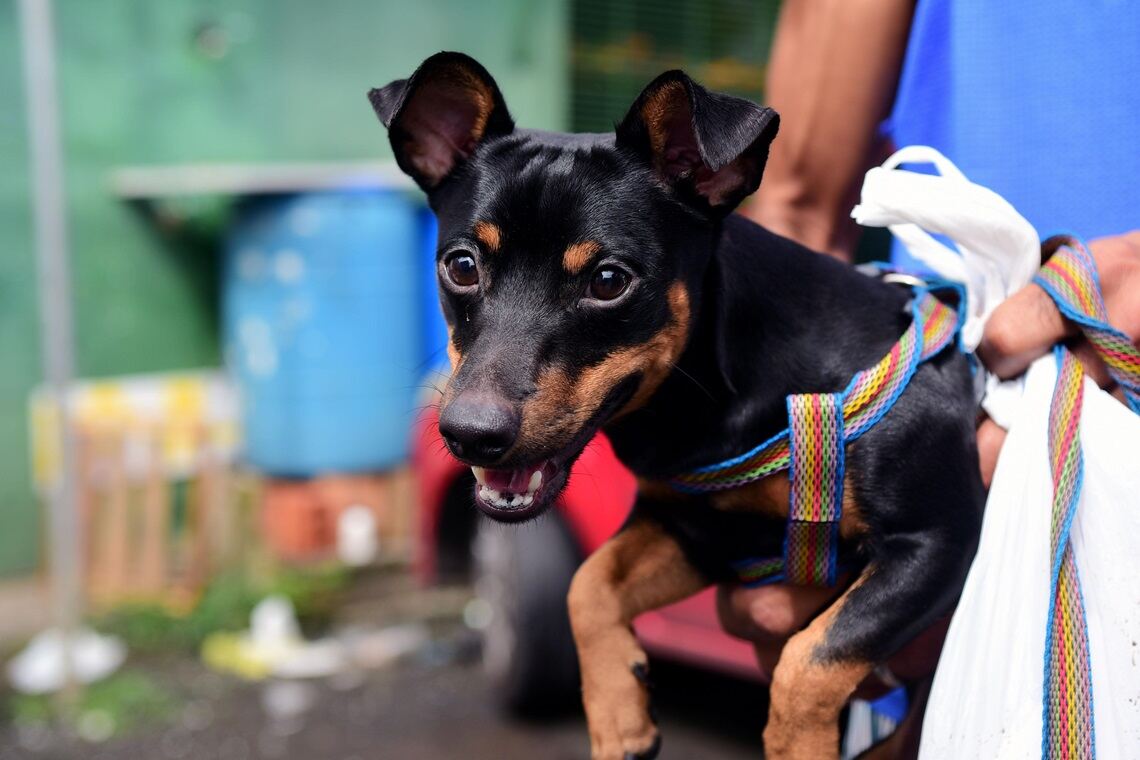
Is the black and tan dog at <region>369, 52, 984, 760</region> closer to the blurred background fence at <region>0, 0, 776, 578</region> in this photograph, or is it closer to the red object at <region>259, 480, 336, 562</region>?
the blurred background fence at <region>0, 0, 776, 578</region>

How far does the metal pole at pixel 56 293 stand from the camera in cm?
500

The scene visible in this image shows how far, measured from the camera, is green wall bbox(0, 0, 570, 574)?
6367mm

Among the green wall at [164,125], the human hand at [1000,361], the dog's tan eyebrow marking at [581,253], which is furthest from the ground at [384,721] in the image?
the dog's tan eyebrow marking at [581,253]

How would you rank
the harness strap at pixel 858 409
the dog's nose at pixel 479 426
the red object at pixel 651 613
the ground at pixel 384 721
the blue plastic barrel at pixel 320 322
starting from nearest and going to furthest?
the dog's nose at pixel 479 426 → the harness strap at pixel 858 409 → the red object at pixel 651 613 → the ground at pixel 384 721 → the blue plastic barrel at pixel 320 322

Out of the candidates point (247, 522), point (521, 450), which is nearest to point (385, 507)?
point (247, 522)

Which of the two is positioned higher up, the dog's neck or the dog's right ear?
the dog's right ear

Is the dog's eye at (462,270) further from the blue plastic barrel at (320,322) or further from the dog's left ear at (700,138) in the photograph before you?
the blue plastic barrel at (320,322)

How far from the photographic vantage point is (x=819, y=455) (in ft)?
6.10

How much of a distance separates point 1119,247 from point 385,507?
215 inches

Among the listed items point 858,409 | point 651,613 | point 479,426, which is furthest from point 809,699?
point 651,613

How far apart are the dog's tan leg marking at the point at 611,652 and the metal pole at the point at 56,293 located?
3.83 m

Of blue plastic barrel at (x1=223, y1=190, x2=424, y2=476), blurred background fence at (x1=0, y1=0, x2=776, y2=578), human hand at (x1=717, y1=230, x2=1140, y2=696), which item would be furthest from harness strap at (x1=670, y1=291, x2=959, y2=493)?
blue plastic barrel at (x1=223, y1=190, x2=424, y2=476)

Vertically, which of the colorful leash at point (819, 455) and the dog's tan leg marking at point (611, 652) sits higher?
the colorful leash at point (819, 455)

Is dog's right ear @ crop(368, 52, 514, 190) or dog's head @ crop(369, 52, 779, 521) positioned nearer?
dog's head @ crop(369, 52, 779, 521)
